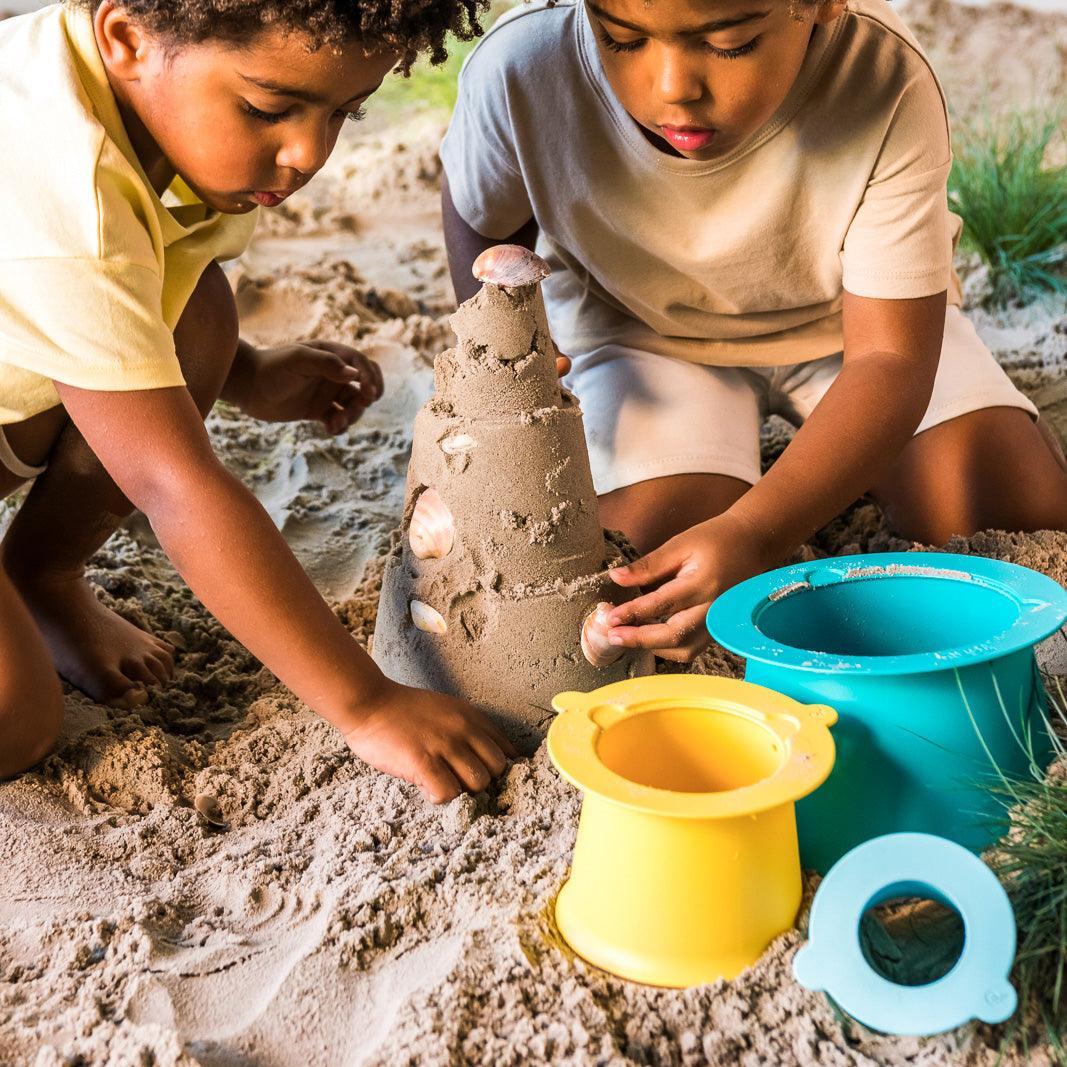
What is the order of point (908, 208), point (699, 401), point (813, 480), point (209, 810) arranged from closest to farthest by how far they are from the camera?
point (209, 810), point (813, 480), point (908, 208), point (699, 401)

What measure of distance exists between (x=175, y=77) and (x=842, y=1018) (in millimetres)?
1154

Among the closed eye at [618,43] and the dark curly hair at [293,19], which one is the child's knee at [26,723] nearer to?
the dark curly hair at [293,19]

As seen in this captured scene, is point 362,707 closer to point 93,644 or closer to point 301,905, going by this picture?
point 301,905

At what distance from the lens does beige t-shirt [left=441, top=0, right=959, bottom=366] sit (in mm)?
1713

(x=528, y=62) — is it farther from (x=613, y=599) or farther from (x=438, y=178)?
(x=438, y=178)

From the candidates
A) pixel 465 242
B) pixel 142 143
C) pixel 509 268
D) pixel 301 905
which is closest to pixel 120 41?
pixel 142 143

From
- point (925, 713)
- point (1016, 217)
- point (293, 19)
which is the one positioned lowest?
point (1016, 217)

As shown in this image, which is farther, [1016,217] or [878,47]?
[1016,217]

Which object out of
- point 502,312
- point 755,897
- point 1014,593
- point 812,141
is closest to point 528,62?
point 812,141

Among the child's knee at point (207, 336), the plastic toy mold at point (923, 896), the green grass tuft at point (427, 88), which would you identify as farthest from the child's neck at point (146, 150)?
the green grass tuft at point (427, 88)

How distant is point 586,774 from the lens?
3.60 feet

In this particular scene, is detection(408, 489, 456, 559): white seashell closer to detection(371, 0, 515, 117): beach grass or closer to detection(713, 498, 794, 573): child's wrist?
detection(713, 498, 794, 573): child's wrist

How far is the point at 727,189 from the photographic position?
5.93ft

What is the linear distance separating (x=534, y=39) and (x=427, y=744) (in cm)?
103
